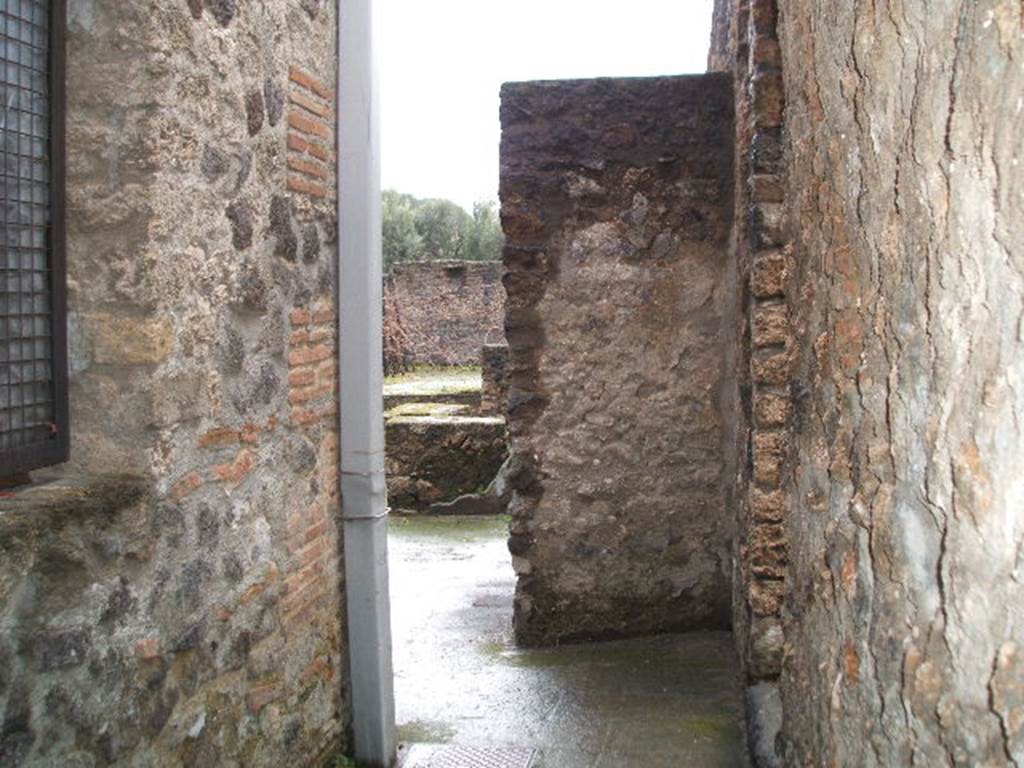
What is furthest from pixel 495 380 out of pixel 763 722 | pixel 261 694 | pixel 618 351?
pixel 261 694

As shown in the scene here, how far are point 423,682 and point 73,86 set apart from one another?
3.27 m

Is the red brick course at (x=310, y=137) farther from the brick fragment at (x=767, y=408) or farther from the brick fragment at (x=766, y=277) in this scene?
the brick fragment at (x=767, y=408)

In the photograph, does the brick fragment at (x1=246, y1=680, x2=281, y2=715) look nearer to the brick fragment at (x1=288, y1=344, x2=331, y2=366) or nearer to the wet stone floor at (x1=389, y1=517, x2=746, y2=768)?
the brick fragment at (x1=288, y1=344, x2=331, y2=366)

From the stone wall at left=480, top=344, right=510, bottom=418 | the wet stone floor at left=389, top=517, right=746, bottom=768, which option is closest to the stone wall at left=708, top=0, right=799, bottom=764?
the wet stone floor at left=389, top=517, right=746, bottom=768

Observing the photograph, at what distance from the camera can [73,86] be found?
8.80 ft

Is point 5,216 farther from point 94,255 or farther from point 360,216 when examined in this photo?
point 360,216

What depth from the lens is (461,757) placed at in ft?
13.6

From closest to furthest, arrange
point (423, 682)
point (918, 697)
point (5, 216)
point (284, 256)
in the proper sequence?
point (918, 697), point (5, 216), point (284, 256), point (423, 682)

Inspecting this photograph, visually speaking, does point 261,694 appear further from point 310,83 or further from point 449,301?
point 449,301

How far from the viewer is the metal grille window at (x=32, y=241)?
248 cm

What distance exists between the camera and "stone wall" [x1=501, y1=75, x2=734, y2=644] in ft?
17.6

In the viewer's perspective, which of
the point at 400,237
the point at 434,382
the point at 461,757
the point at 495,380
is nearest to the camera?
the point at 461,757

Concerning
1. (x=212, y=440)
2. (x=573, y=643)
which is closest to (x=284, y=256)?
(x=212, y=440)

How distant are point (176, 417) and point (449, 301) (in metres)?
20.9
